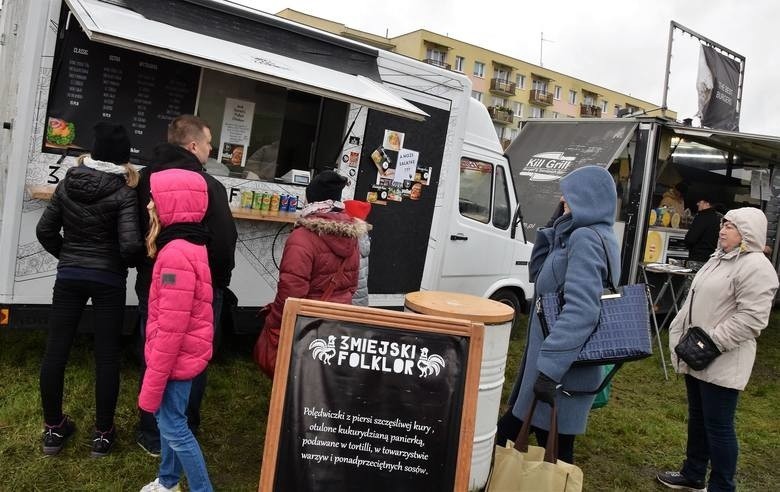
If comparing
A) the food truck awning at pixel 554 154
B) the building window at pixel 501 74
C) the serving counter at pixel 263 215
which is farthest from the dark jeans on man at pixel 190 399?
the building window at pixel 501 74

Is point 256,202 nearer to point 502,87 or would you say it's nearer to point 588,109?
point 502,87

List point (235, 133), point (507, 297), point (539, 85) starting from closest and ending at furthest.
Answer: point (235, 133) → point (507, 297) → point (539, 85)

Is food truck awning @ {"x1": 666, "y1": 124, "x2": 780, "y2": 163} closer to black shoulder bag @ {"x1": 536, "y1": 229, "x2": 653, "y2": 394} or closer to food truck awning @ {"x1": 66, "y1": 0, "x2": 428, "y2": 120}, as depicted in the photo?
food truck awning @ {"x1": 66, "y1": 0, "x2": 428, "y2": 120}

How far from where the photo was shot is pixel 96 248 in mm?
3084

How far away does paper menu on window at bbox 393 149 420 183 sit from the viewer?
508cm

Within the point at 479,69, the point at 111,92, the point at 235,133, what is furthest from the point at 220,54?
the point at 479,69

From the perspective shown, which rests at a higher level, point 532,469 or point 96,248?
point 96,248

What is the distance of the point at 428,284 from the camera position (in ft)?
17.9

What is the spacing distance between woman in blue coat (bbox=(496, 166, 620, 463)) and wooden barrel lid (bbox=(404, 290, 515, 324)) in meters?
0.22

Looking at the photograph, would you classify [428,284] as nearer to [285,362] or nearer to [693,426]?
[693,426]

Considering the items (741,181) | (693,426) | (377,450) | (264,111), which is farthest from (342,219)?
(741,181)

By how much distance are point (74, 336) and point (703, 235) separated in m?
7.41

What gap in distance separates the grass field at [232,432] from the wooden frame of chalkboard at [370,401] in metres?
1.06

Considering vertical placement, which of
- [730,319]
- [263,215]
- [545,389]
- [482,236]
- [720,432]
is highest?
[482,236]
